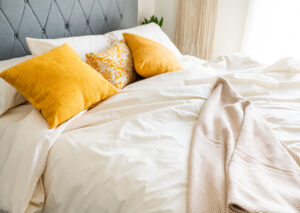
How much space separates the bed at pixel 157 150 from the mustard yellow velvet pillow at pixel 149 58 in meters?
0.24

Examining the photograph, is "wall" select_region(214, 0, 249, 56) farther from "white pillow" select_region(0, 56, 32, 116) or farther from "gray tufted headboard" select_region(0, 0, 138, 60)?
"white pillow" select_region(0, 56, 32, 116)

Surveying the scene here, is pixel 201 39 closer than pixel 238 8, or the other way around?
pixel 238 8

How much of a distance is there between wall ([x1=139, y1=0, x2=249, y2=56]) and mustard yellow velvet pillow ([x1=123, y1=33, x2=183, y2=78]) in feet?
4.86

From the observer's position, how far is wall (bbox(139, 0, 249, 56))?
3020 mm

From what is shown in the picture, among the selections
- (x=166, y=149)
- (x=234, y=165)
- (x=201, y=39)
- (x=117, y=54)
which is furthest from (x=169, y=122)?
(x=201, y=39)

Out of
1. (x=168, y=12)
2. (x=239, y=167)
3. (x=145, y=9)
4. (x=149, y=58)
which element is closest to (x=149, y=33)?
(x=149, y=58)

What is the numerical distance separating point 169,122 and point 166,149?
0.21 metres

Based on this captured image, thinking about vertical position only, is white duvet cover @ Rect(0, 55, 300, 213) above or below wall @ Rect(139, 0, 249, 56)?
below

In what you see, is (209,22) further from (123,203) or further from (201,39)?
(123,203)

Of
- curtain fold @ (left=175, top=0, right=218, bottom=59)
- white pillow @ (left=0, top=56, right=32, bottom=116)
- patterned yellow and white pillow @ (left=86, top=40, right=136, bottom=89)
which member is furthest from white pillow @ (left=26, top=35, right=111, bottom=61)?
curtain fold @ (left=175, top=0, right=218, bottom=59)

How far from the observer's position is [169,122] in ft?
3.61

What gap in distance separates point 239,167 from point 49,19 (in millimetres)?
1466

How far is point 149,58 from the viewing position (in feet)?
5.44

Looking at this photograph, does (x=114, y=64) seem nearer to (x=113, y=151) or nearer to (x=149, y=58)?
(x=149, y=58)
